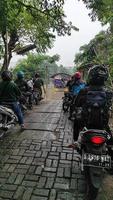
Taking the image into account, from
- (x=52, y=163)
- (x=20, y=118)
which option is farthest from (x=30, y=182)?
(x=20, y=118)

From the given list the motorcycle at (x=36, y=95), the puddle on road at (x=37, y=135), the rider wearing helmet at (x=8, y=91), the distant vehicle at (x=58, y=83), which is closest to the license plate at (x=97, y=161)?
the puddle on road at (x=37, y=135)

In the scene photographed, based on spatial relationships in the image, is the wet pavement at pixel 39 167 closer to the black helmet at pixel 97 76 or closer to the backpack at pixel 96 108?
the backpack at pixel 96 108

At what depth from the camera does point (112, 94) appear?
4.15m

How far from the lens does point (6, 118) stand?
636 cm

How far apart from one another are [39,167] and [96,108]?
1.71 m

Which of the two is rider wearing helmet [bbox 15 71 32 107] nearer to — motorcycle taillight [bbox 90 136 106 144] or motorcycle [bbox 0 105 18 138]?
motorcycle [bbox 0 105 18 138]

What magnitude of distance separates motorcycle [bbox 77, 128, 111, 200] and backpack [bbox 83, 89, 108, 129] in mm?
311

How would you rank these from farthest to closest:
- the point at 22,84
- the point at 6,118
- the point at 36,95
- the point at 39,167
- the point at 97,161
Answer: the point at 36,95
the point at 22,84
the point at 6,118
the point at 39,167
the point at 97,161

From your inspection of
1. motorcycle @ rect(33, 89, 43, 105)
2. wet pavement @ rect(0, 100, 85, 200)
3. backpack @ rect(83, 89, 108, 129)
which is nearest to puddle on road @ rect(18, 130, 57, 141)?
wet pavement @ rect(0, 100, 85, 200)

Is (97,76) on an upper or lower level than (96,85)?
upper

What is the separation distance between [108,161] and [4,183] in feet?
5.76

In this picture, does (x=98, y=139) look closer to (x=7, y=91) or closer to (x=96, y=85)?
(x=96, y=85)

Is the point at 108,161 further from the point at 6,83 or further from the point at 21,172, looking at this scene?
the point at 6,83

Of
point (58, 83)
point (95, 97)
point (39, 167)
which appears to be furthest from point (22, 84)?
point (58, 83)
